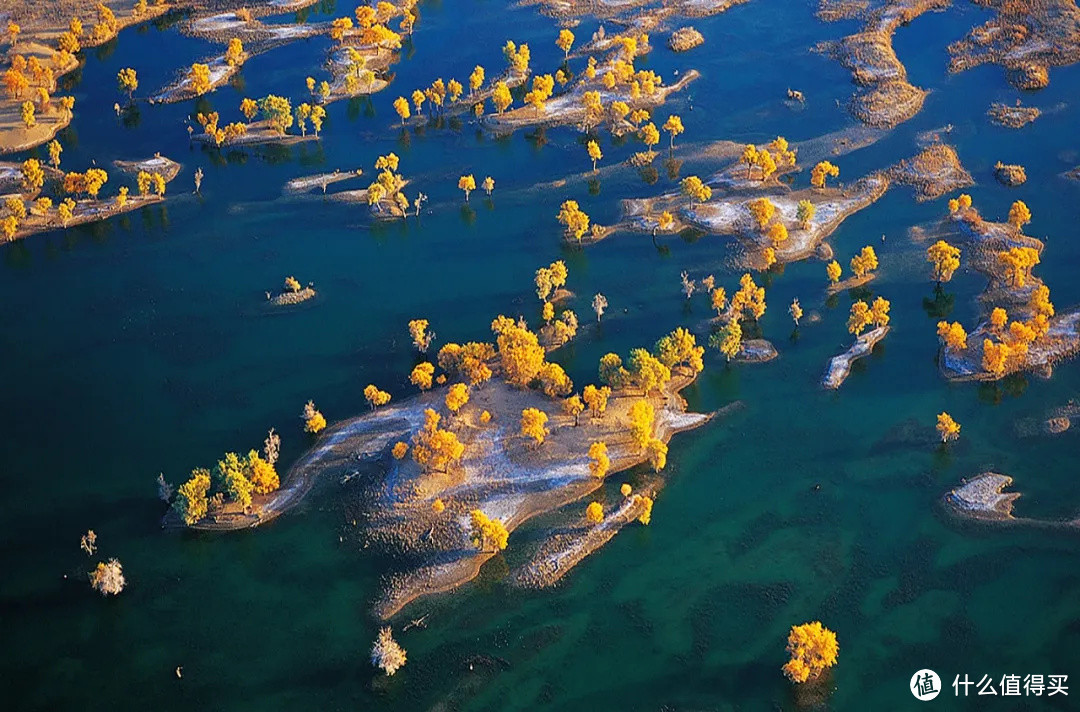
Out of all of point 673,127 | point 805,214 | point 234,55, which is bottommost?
point 805,214

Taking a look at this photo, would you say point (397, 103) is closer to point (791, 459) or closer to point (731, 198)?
point (731, 198)

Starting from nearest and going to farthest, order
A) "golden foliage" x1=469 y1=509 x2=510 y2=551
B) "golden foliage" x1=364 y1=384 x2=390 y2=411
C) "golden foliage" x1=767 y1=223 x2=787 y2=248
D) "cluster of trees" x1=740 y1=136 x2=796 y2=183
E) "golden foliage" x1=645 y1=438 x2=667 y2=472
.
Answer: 1. "golden foliage" x1=469 y1=509 x2=510 y2=551
2. "golden foliage" x1=645 y1=438 x2=667 y2=472
3. "golden foliage" x1=364 y1=384 x2=390 y2=411
4. "golden foliage" x1=767 y1=223 x2=787 y2=248
5. "cluster of trees" x1=740 y1=136 x2=796 y2=183

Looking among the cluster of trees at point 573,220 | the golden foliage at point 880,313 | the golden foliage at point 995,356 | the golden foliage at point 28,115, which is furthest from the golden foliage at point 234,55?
the golden foliage at point 995,356

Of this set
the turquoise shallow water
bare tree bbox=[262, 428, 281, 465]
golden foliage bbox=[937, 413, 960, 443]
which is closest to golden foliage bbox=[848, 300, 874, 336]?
the turquoise shallow water

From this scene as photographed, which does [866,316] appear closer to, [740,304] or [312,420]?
[740,304]

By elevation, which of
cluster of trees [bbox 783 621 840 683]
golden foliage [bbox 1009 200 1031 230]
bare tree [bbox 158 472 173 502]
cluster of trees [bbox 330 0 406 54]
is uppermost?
cluster of trees [bbox 330 0 406 54]

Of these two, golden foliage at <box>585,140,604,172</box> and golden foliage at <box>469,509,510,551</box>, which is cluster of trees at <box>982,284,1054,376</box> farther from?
golden foliage at <box>585,140,604,172</box>

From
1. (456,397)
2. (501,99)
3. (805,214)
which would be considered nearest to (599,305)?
(456,397)
